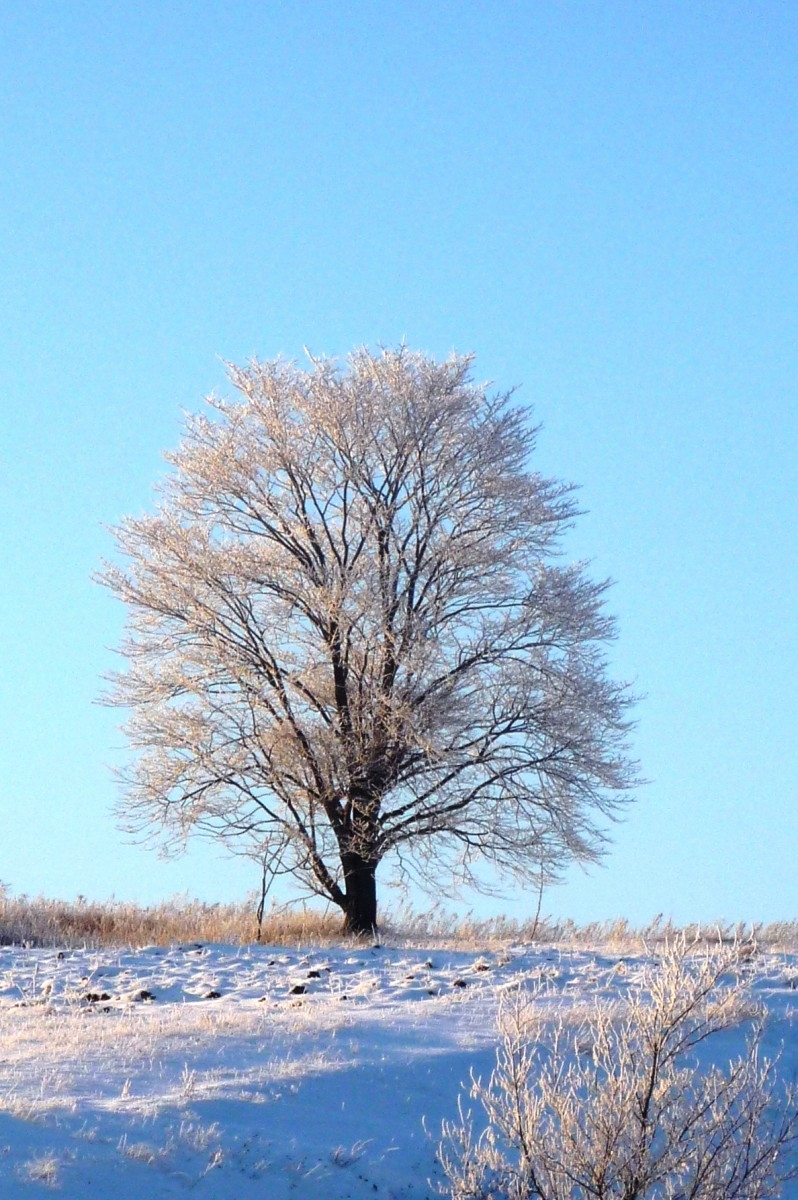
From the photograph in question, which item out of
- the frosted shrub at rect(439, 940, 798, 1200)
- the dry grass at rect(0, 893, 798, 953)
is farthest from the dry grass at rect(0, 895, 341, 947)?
the frosted shrub at rect(439, 940, 798, 1200)

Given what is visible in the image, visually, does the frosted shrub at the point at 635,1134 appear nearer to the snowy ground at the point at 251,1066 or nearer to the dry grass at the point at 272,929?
the snowy ground at the point at 251,1066

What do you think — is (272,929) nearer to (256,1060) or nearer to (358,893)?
(358,893)

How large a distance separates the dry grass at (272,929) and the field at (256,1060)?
237 cm

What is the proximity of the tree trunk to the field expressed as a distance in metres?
4.60

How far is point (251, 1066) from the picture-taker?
830cm

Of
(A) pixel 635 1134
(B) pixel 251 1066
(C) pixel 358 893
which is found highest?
(C) pixel 358 893

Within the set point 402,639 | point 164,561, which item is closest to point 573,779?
point 402,639

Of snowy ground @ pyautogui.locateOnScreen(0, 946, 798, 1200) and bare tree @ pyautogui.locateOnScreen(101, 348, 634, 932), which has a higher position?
bare tree @ pyautogui.locateOnScreen(101, 348, 634, 932)

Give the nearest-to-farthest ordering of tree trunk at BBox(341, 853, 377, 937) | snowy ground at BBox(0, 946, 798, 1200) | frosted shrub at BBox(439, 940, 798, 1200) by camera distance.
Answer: snowy ground at BBox(0, 946, 798, 1200), frosted shrub at BBox(439, 940, 798, 1200), tree trunk at BBox(341, 853, 377, 937)

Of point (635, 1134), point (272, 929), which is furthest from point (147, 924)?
point (635, 1134)

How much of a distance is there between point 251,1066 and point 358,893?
1020cm

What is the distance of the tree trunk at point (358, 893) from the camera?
60.1 feet

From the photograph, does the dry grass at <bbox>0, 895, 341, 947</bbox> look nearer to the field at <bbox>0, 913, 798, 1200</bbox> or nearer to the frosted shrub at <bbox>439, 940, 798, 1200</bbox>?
the field at <bbox>0, 913, 798, 1200</bbox>

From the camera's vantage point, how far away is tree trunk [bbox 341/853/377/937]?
60.1 feet
